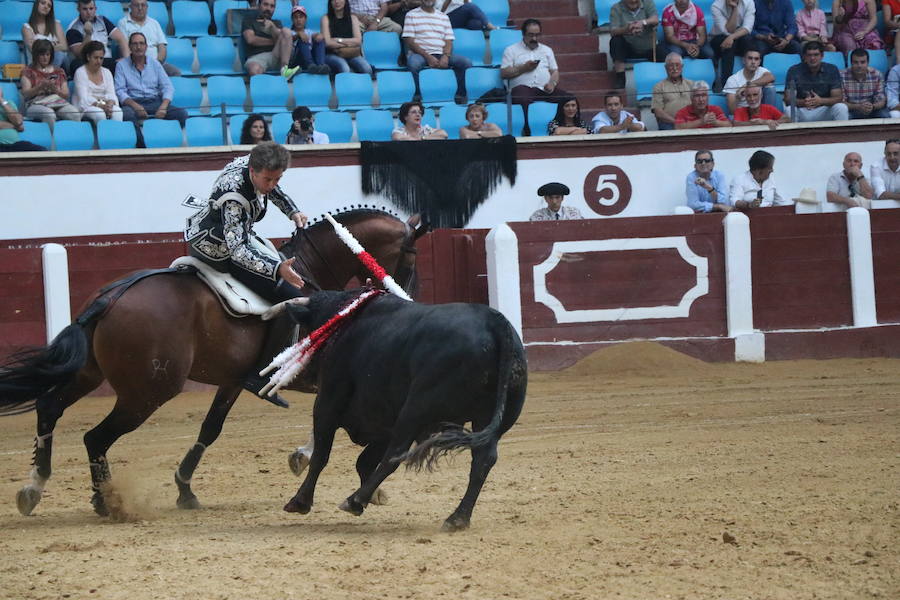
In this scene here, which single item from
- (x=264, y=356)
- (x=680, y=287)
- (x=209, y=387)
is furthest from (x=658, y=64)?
(x=264, y=356)

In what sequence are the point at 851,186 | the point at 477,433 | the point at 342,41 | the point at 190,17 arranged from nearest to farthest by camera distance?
1. the point at 477,433
2. the point at 851,186
3. the point at 342,41
4. the point at 190,17

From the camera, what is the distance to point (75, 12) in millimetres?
12062

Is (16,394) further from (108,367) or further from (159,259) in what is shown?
(159,259)

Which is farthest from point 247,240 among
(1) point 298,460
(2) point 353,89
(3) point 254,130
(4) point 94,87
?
(2) point 353,89

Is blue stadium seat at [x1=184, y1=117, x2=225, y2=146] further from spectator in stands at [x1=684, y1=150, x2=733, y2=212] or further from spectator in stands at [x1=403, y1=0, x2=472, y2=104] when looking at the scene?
spectator in stands at [x1=684, y1=150, x2=733, y2=212]

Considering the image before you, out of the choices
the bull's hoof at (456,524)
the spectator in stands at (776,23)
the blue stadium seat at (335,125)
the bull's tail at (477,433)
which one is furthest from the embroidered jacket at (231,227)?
the spectator in stands at (776,23)

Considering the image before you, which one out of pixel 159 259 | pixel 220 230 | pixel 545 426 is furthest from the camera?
pixel 159 259

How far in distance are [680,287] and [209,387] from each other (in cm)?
415

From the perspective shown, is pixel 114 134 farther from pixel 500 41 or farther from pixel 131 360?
pixel 131 360

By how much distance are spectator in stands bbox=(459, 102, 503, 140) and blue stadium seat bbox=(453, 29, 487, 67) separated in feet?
4.52

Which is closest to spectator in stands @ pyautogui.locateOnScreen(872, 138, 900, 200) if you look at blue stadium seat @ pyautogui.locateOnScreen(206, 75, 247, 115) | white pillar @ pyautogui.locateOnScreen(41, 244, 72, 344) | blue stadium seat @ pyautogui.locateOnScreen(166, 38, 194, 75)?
blue stadium seat @ pyautogui.locateOnScreen(206, 75, 247, 115)

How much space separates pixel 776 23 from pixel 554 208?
4.13m

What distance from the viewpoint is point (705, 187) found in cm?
1160

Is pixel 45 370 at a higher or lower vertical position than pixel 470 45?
lower
